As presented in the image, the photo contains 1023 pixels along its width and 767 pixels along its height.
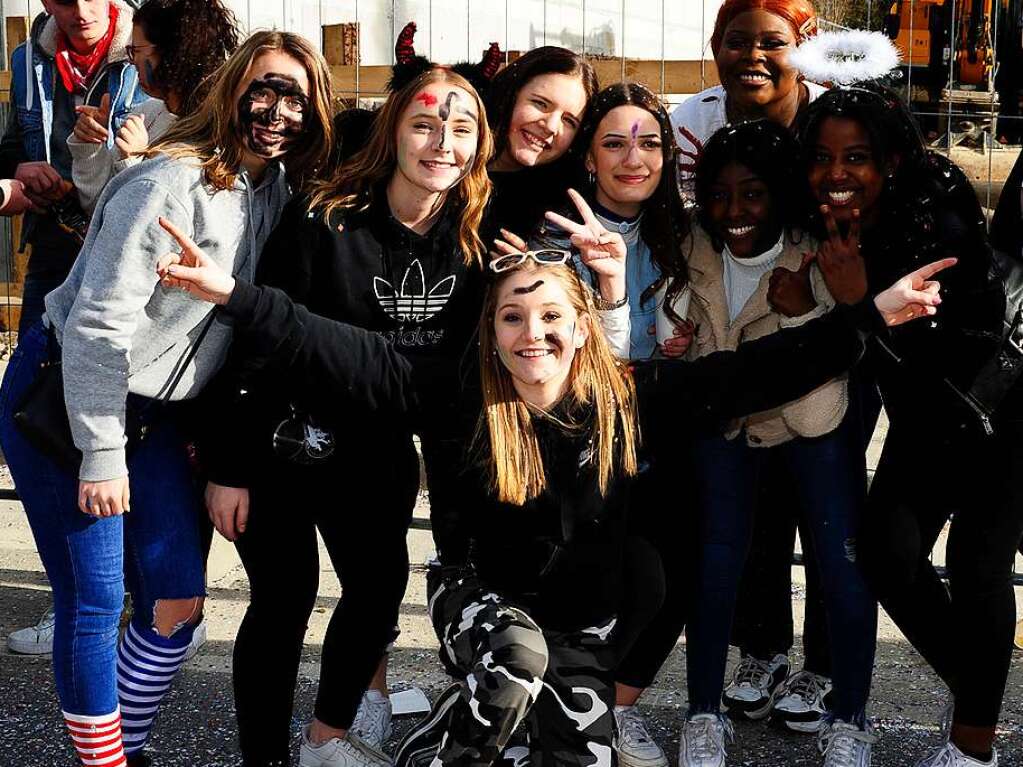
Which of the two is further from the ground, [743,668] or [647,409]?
[647,409]

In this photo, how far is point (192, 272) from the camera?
2.82 metres

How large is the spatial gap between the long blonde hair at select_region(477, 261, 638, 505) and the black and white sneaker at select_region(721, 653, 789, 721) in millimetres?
914

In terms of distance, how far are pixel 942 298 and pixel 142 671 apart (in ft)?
6.79

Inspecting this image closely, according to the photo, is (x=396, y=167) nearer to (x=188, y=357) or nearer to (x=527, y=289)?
(x=527, y=289)

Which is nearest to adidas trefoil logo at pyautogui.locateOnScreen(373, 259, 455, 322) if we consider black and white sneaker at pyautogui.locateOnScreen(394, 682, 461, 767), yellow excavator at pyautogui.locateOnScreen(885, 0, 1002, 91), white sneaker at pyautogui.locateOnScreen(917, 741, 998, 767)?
black and white sneaker at pyautogui.locateOnScreen(394, 682, 461, 767)

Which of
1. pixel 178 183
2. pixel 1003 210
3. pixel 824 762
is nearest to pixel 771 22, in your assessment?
pixel 1003 210

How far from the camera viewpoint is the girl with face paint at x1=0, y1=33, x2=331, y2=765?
9.47 ft

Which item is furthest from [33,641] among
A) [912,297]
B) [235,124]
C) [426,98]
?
[912,297]

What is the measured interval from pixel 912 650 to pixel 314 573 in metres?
2.00

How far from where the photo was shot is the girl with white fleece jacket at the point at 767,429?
3311mm

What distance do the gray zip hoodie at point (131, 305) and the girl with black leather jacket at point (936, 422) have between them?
4.80 ft

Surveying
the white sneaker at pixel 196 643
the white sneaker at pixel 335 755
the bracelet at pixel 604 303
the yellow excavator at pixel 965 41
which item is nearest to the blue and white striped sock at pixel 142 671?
the white sneaker at pixel 335 755

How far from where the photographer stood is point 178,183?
294cm

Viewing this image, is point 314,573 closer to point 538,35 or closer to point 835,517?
point 835,517
